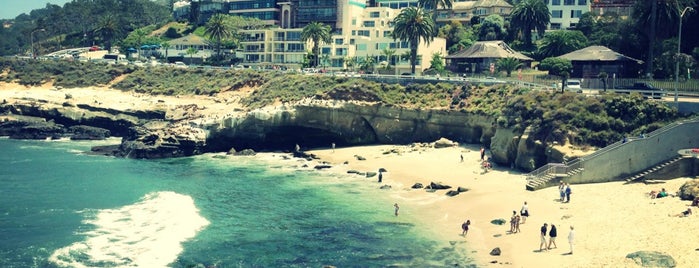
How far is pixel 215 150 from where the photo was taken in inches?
3209

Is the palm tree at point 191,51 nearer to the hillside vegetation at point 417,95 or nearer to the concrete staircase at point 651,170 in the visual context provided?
the hillside vegetation at point 417,95

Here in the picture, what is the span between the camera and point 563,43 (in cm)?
9562

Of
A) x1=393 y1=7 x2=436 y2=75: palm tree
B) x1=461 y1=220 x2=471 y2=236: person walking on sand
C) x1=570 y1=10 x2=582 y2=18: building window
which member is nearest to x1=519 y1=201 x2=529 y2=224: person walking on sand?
x1=461 y1=220 x2=471 y2=236: person walking on sand

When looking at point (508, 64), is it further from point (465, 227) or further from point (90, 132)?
point (90, 132)

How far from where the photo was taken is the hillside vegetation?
56156 mm

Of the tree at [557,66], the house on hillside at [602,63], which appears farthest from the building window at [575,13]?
the house on hillside at [602,63]

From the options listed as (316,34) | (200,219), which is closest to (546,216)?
(200,219)

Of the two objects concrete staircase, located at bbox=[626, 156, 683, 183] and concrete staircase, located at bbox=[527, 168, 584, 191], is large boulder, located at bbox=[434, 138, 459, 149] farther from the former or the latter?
concrete staircase, located at bbox=[626, 156, 683, 183]

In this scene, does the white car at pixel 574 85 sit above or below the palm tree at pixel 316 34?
below

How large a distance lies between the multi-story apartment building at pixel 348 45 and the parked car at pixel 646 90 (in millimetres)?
43969

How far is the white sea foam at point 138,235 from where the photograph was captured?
39344mm

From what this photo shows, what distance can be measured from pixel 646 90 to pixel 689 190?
73.6ft

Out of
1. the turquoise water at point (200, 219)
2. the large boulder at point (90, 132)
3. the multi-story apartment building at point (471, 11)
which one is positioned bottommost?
the turquoise water at point (200, 219)

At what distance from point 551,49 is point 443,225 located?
190 ft
